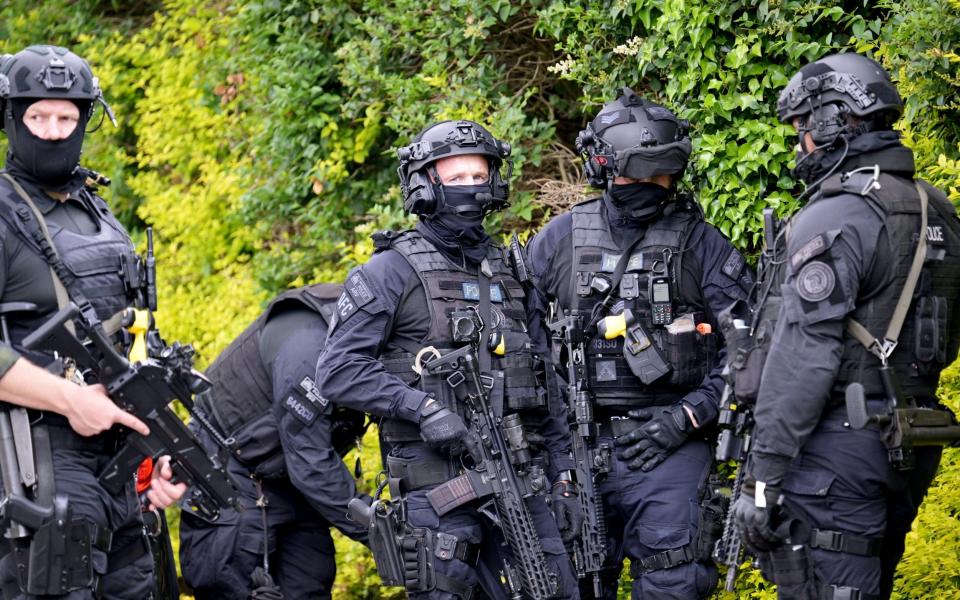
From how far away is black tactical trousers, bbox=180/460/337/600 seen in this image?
19.7 feet

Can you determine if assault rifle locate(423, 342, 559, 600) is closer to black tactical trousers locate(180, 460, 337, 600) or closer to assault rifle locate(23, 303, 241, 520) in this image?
assault rifle locate(23, 303, 241, 520)

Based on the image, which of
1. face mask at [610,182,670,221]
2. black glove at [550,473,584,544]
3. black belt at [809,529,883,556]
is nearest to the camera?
black belt at [809,529,883,556]

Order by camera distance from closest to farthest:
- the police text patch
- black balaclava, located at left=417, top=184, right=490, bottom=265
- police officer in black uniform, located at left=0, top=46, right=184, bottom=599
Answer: the police text patch, police officer in black uniform, located at left=0, top=46, right=184, bottom=599, black balaclava, located at left=417, top=184, right=490, bottom=265

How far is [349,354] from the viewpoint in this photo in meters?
5.27

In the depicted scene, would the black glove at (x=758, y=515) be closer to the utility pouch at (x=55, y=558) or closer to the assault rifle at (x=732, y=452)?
the assault rifle at (x=732, y=452)

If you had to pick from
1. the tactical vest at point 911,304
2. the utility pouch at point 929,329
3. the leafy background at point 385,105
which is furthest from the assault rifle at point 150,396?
the utility pouch at point 929,329

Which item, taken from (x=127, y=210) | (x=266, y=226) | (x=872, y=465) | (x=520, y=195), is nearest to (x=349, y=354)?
(x=872, y=465)

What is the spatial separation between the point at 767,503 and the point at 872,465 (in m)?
0.40

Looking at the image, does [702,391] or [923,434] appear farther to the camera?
[702,391]

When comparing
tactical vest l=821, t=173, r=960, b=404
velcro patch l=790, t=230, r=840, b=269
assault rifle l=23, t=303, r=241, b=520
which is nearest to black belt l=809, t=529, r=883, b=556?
tactical vest l=821, t=173, r=960, b=404

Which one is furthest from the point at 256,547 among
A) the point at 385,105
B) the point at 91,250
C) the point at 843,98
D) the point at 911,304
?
the point at 385,105

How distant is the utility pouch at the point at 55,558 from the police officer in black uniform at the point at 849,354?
2.48 metres

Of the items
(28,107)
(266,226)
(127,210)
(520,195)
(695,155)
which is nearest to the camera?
(28,107)

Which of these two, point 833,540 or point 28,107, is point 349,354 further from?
point 833,540
